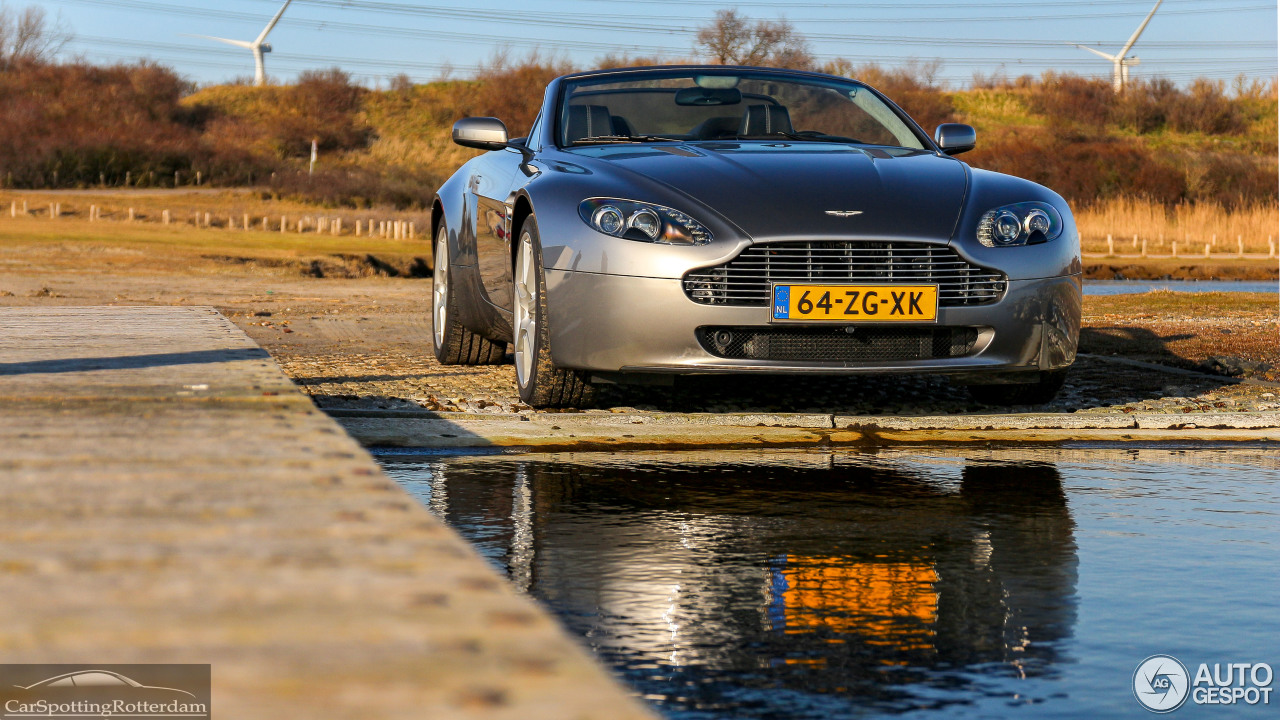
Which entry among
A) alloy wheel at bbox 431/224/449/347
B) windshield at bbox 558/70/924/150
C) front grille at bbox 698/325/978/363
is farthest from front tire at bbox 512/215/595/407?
alloy wheel at bbox 431/224/449/347

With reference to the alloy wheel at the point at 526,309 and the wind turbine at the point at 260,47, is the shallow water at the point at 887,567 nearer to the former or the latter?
the alloy wheel at the point at 526,309

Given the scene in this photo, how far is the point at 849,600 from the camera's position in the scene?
3.14 meters

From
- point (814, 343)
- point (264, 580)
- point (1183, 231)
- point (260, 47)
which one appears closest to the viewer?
point (264, 580)

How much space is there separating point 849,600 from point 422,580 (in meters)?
1.43

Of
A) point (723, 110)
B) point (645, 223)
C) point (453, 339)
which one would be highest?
point (723, 110)

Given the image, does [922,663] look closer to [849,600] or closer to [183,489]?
[849,600]

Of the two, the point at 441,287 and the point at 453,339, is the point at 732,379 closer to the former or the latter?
Result: the point at 453,339

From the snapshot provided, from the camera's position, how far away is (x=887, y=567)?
348 centimetres

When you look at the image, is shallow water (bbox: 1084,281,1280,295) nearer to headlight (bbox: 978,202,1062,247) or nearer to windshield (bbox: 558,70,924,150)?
windshield (bbox: 558,70,924,150)

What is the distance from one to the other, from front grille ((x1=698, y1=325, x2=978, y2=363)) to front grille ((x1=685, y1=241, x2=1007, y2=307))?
140 millimetres

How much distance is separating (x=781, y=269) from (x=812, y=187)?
16.1 inches

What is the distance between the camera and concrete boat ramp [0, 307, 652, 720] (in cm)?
148

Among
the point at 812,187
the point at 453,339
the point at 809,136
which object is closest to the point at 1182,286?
the point at 809,136

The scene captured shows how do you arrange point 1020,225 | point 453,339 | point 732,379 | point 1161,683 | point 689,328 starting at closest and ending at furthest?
point 1161,683 → point 689,328 → point 1020,225 → point 732,379 → point 453,339
